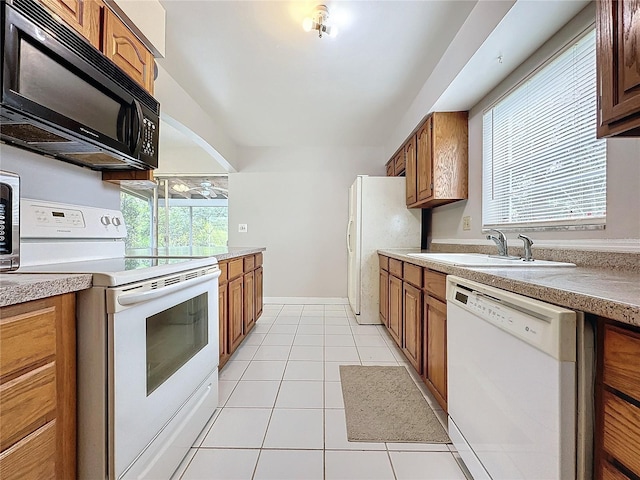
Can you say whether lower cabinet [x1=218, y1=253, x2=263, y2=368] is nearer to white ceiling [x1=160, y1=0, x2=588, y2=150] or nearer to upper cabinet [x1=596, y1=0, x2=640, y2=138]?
white ceiling [x1=160, y1=0, x2=588, y2=150]

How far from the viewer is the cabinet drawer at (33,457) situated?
0.70m

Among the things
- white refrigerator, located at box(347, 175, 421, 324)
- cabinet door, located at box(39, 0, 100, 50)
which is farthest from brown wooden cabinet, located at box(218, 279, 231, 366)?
white refrigerator, located at box(347, 175, 421, 324)

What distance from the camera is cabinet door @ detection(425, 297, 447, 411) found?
162cm

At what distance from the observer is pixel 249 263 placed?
9.84 feet

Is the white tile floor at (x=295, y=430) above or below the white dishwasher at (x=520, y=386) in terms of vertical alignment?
below

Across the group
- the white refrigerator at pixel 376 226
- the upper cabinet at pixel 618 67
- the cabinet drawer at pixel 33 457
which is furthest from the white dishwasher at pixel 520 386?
the white refrigerator at pixel 376 226

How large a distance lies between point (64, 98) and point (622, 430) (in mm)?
1901

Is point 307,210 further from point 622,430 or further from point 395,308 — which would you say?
point 622,430

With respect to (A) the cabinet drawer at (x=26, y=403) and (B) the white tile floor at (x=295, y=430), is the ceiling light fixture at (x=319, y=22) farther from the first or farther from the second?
(B) the white tile floor at (x=295, y=430)

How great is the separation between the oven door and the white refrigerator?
2.34 metres

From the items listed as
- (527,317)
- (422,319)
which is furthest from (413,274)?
(527,317)

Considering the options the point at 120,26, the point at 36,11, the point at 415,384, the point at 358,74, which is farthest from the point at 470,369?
the point at 358,74

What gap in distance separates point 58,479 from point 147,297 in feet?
1.73

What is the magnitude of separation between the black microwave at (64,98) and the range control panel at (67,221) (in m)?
0.25
